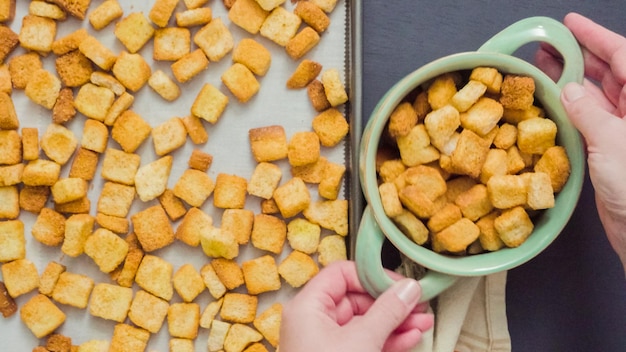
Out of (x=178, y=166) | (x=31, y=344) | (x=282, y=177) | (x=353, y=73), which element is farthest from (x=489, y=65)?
(x=31, y=344)

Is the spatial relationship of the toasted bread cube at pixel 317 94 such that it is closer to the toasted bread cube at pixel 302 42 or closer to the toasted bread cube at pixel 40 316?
the toasted bread cube at pixel 302 42

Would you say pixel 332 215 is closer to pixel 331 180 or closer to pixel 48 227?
pixel 331 180

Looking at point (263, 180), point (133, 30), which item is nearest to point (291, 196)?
point (263, 180)

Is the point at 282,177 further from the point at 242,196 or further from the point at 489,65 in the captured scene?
the point at 489,65

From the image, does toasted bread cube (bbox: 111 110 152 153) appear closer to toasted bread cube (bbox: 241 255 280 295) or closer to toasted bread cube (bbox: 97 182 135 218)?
toasted bread cube (bbox: 97 182 135 218)

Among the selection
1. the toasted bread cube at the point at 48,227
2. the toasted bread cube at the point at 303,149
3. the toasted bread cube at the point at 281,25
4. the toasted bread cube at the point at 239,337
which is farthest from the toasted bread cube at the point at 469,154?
the toasted bread cube at the point at 48,227

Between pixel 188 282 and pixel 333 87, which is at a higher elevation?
pixel 333 87
